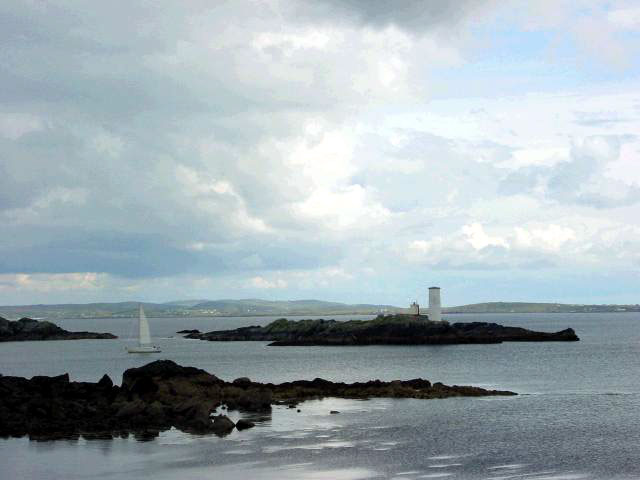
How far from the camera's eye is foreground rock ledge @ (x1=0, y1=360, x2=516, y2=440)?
40.8 metres

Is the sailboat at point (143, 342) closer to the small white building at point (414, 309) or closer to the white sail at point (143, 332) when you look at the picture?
the white sail at point (143, 332)

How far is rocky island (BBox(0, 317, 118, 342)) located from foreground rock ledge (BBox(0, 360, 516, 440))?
133117 mm

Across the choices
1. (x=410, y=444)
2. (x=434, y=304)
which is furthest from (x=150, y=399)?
(x=434, y=304)

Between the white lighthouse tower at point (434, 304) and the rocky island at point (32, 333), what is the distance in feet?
282

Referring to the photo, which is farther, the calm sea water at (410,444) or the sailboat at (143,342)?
the sailboat at (143,342)

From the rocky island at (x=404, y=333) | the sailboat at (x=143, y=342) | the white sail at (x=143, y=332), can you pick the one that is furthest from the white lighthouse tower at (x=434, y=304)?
the white sail at (x=143, y=332)

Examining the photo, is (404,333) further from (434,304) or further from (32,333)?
(32,333)

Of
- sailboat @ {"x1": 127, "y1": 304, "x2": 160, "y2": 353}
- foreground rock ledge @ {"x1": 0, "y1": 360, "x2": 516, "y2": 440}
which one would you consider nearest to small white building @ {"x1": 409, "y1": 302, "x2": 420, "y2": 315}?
sailboat @ {"x1": 127, "y1": 304, "x2": 160, "y2": 353}

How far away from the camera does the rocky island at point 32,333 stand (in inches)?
7032

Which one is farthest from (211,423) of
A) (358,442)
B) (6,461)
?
(6,461)

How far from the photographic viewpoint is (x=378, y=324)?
134125mm

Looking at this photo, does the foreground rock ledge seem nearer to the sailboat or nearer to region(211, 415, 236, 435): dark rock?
region(211, 415, 236, 435): dark rock

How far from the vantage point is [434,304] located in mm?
127750

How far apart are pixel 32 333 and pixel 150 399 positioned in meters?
146
